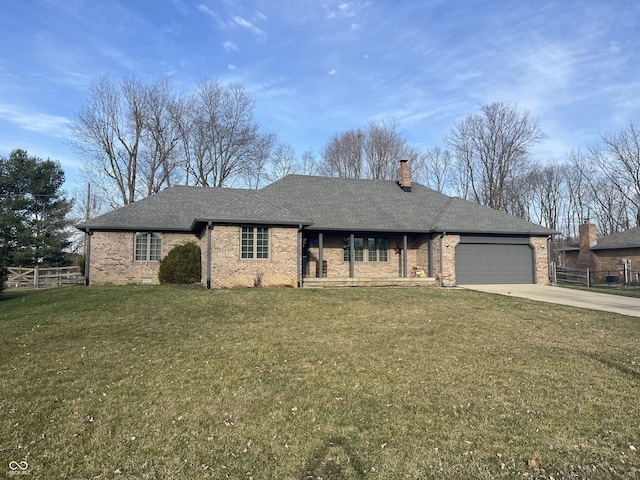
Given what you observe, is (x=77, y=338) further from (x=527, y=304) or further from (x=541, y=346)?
(x=527, y=304)

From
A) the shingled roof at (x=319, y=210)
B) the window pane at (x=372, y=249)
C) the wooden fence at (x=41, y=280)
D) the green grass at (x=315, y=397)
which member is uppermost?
the shingled roof at (x=319, y=210)

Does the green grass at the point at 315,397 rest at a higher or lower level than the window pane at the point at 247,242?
lower

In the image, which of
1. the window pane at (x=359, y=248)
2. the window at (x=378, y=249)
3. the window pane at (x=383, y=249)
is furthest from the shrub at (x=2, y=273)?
the window pane at (x=383, y=249)

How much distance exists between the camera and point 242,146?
116 ft

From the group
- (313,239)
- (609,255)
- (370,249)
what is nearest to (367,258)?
(370,249)

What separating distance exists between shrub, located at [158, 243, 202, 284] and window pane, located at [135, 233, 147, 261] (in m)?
1.51

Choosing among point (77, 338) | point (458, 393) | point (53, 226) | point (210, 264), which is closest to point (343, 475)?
point (458, 393)

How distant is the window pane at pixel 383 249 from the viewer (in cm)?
2047

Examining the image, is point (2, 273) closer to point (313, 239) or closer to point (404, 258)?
point (313, 239)

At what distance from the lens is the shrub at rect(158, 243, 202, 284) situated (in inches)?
680

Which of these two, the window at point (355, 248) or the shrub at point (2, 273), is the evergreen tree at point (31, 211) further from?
the window at point (355, 248)

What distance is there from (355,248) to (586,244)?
20.9 metres

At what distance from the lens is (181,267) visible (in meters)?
17.3

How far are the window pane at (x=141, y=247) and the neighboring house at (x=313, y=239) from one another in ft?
0.14
